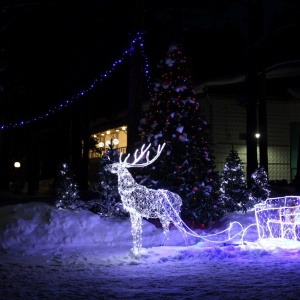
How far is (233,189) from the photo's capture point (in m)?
18.8

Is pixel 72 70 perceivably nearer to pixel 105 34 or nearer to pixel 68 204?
pixel 105 34

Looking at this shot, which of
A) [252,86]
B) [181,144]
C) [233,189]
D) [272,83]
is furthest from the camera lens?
[272,83]

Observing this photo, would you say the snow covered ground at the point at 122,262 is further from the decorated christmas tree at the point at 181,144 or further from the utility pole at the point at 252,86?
the utility pole at the point at 252,86

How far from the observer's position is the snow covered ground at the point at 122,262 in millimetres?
7741

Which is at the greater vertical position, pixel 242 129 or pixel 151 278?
pixel 242 129

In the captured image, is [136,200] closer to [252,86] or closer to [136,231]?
[136,231]

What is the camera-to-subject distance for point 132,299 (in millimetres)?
7148

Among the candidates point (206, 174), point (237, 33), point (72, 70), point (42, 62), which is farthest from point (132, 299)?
point (237, 33)

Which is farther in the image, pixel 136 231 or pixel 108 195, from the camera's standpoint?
pixel 108 195

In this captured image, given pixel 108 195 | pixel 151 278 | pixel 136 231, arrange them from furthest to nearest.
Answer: pixel 108 195 < pixel 136 231 < pixel 151 278

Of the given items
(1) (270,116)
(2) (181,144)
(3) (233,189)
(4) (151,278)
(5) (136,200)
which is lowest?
(4) (151,278)

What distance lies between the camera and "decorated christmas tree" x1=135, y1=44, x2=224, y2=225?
15312 millimetres

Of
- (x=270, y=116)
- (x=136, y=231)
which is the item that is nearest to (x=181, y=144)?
(x=136, y=231)

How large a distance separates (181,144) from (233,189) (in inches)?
169
